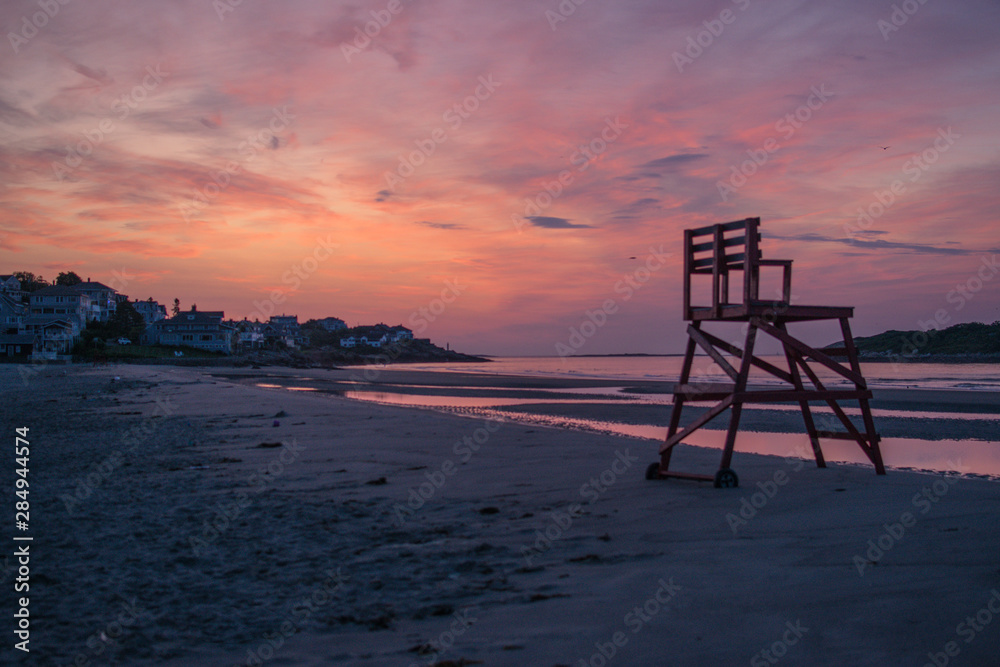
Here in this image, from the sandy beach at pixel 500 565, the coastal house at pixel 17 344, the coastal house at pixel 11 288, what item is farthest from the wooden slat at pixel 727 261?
the coastal house at pixel 11 288

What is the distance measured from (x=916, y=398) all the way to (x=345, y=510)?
31.1m

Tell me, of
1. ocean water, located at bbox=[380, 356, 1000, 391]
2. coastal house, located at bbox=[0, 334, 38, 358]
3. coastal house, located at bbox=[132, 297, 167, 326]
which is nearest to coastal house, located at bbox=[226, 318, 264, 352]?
coastal house, located at bbox=[132, 297, 167, 326]

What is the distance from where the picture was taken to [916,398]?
98.3 ft

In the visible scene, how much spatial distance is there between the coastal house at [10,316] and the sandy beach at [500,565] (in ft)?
351

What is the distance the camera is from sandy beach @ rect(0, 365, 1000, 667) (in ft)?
12.7

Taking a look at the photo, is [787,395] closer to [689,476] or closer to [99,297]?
[689,476]

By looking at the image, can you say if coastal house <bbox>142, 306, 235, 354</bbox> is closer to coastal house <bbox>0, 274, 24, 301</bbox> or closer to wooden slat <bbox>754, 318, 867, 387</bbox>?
coastal house <bbox>0, 274, 24, 301</bbox>

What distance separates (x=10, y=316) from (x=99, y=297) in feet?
93.1

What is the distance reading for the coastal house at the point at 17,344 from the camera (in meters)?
89.7

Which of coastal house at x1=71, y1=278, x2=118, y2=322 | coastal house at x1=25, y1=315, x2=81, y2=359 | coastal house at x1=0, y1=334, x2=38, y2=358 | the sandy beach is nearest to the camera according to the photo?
the sandy beach

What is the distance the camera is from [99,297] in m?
125

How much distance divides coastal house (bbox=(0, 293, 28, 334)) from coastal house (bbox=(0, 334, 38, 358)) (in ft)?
15.4

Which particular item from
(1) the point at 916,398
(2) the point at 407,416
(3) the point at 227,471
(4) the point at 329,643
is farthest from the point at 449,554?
(1) the point at 916,398

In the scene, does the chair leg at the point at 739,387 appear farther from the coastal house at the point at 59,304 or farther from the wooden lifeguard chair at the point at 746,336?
the coastal house at the point at 59,304
